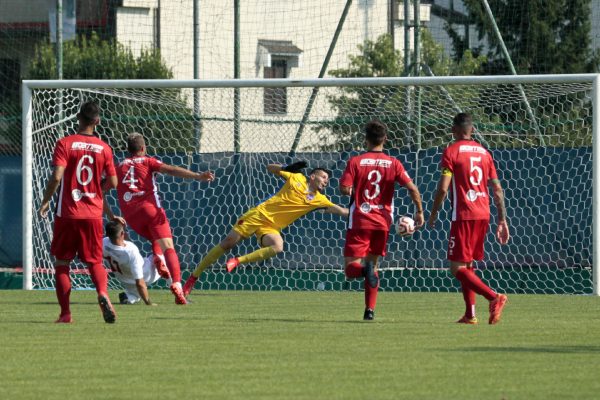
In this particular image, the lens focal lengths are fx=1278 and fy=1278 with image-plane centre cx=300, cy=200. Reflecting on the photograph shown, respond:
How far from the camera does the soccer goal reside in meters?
17.8

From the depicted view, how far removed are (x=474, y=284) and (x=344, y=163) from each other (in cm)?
781

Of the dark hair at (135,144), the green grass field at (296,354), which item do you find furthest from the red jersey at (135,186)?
the green grass field at (296,354)

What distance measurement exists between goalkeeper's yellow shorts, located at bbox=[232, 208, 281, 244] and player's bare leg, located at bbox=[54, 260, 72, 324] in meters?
4.78

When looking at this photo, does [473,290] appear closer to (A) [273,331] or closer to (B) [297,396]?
(A) [273,331]

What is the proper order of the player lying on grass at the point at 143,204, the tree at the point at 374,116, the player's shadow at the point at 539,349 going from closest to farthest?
1. the player's shadow at the point at 539,349
2. the player lying on grass at the point at 143,204
3. the tree at the point at 374,116

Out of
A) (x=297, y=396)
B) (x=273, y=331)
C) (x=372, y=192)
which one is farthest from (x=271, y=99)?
(x=297, y=396)

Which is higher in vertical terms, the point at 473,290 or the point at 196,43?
the point at 196,43

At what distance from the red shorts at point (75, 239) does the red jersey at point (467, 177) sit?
3.18m

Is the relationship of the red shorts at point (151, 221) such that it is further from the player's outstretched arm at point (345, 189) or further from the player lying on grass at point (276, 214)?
the player's outstretched arm at point (345, 189)

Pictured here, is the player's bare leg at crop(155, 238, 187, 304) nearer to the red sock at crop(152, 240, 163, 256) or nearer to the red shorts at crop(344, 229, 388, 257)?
the red sock at crop(152, 240, 163, 256)

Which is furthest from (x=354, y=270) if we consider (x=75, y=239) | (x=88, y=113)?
(x=88, y=113)

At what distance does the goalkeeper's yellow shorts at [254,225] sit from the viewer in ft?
52.2

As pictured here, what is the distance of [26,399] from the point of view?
671 centimetres

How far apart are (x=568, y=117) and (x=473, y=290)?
839 cm
